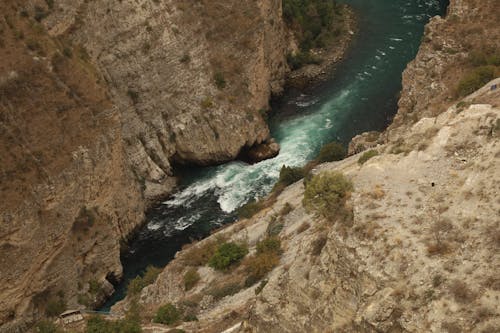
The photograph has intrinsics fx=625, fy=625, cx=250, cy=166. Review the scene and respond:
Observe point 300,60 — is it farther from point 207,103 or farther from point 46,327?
point 46,327

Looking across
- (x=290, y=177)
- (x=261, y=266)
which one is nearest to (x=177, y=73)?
(x=290, y=177)

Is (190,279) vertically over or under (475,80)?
under

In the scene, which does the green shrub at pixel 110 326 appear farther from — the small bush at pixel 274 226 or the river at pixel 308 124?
the small bush at pixel 274 226

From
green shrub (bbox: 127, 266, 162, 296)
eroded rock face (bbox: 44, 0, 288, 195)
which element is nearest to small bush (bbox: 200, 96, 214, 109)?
eroded rock face (bbox: 44, 0, 288, 195)

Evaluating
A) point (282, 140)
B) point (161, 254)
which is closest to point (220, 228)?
point (161, 254)

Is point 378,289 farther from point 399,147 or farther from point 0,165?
point 0,165

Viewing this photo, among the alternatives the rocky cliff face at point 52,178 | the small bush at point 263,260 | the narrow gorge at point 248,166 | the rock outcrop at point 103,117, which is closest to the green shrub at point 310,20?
the narrow gorge at point 248,166

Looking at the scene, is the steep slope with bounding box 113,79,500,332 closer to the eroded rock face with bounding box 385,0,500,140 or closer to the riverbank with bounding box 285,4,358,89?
the eroded rock face with bounding box 385,0,500,140
